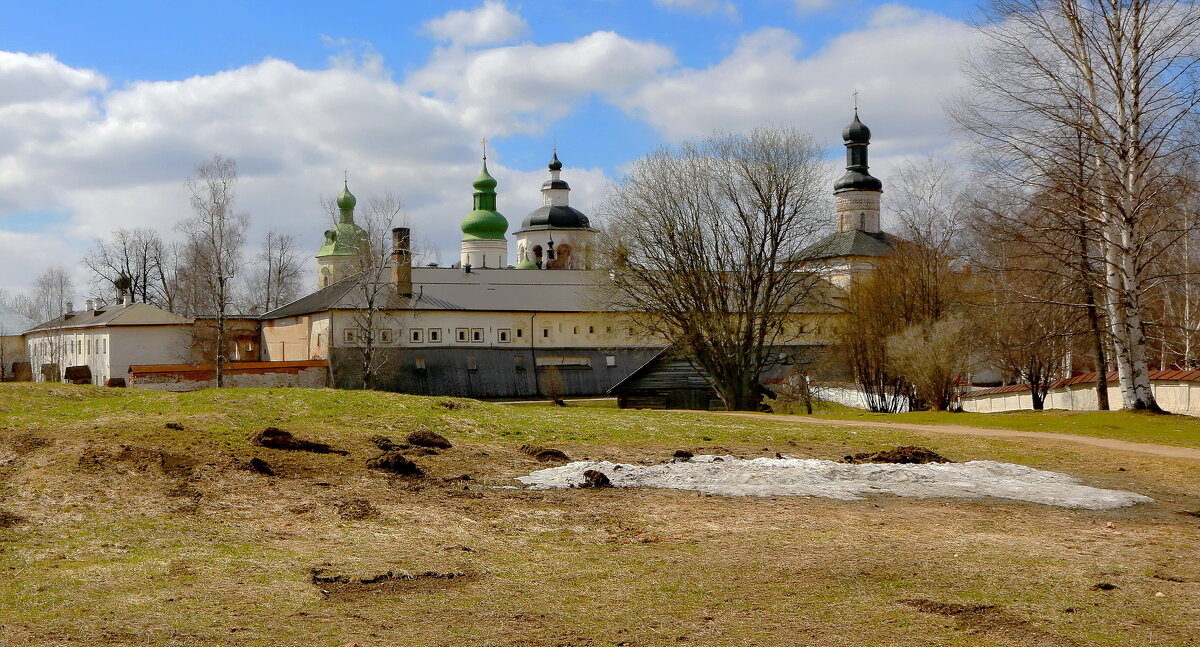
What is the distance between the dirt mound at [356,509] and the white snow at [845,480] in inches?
95.0

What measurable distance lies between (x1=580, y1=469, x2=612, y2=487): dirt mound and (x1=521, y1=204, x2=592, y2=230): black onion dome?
88.5m

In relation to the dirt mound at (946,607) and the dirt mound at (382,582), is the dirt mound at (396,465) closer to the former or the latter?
the dirt mound at (382,582)

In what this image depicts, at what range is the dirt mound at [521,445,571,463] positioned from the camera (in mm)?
15852

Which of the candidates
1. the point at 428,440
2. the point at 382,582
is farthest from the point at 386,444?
the point at 382,582

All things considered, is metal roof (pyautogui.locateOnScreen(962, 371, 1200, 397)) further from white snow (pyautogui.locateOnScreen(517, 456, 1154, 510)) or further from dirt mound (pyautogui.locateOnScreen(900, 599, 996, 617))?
dirt mound (pyautogui.locateOnScreen(900, 599, 996, 617))

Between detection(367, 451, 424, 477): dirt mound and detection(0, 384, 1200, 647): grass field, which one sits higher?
detection(367, 451, 424, 477): dirt mound

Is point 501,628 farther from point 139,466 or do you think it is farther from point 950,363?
point 950,363

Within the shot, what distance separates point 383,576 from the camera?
8.59m

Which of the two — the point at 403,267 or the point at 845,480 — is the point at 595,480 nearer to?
the point at 845,480

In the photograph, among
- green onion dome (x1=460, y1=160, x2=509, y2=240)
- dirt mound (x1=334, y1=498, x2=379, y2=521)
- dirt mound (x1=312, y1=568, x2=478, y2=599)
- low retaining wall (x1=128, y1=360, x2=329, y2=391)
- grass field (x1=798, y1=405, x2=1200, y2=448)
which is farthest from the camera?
green onion dome (x1=460, y1=160, x2=509, y2=240)

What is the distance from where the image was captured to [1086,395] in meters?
36.0

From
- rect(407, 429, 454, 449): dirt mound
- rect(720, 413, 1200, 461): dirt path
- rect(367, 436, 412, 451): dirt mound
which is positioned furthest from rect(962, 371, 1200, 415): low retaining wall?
rect(367, 436, 412, 451): dirt mound

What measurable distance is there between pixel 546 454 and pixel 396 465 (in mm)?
2669

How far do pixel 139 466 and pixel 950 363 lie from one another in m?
29.4
